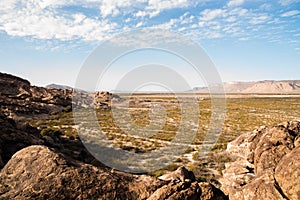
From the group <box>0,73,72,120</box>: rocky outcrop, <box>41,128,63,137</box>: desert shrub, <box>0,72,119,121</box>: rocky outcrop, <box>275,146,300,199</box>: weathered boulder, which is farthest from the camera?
<box>0,73,72,120</box>: rocky outcrop

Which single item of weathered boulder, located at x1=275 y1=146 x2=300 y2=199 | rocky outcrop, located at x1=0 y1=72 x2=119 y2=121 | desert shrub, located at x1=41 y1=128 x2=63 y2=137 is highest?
rocky outcrop, located at x1=0 y1=72 x2=119 y2=121

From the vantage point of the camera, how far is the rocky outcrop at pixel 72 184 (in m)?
6.25

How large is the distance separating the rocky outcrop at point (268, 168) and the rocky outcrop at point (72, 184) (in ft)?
3.87

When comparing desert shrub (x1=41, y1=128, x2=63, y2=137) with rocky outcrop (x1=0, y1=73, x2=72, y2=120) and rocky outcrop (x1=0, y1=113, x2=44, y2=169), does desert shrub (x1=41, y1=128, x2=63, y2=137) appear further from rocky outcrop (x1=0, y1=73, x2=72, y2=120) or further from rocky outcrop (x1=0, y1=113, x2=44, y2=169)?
rocky outcrop (x1=0, y1=73, x2=72, y2=120)

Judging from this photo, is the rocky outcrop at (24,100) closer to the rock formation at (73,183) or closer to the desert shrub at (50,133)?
the desert shrub at (50,133)

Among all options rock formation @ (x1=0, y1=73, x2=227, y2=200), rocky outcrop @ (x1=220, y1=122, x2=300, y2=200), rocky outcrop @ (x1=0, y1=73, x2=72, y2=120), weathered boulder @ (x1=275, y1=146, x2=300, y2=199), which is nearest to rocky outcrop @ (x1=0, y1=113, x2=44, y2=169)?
rock formation @ (x1=0, y1=73, x2=227, y2=200)

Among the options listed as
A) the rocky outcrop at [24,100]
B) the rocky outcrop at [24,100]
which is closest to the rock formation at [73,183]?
the rocky outcrop at [24,100]

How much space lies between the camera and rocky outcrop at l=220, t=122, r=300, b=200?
6.46 metres

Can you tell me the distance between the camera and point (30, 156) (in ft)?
23.4

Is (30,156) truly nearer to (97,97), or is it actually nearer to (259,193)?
(259,193)

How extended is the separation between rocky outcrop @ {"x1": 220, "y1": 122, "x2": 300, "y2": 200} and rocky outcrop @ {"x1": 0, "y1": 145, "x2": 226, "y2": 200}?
1.18 m

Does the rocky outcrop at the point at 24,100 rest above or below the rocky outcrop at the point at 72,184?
above

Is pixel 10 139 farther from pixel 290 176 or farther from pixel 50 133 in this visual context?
pixel 290 176

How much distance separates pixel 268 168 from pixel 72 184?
23.9 ft
